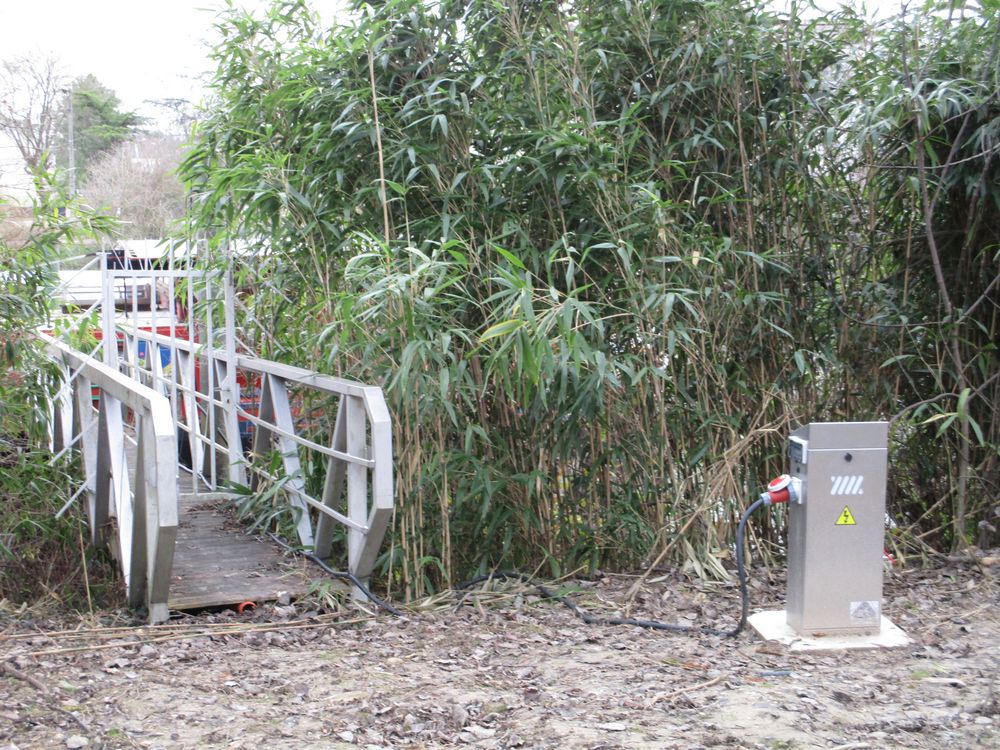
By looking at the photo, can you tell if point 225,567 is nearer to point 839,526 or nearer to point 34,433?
point 34,433

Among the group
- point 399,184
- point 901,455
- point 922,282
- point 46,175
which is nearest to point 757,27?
point 922,282

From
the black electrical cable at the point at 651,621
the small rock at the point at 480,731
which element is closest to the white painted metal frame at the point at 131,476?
the black electrical cable at the point at 651,621

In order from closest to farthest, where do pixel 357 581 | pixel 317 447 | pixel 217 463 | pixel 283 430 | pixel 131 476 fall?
pixel 357 581 < pixel 317 447 < pixel 131 476 < pixel 283 430 < pixel 217 463

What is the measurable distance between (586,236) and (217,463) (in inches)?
124

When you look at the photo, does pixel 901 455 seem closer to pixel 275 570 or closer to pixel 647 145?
pixel 647 145

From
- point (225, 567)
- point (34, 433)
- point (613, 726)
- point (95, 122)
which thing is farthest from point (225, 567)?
point (95, 122)

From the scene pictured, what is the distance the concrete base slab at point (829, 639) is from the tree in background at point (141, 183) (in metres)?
20.4

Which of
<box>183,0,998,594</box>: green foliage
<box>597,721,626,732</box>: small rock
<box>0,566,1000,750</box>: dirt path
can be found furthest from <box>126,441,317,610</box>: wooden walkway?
<box>597,721,626,732</box>: small rock

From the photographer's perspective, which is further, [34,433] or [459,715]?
[34,433]

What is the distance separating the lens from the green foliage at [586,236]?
4.32 m

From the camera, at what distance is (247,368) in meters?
5.42

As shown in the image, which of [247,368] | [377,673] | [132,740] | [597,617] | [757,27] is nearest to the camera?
[132,740]

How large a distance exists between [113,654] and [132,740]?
A: 2.86 ft

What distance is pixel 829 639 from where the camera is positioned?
11.9ft
